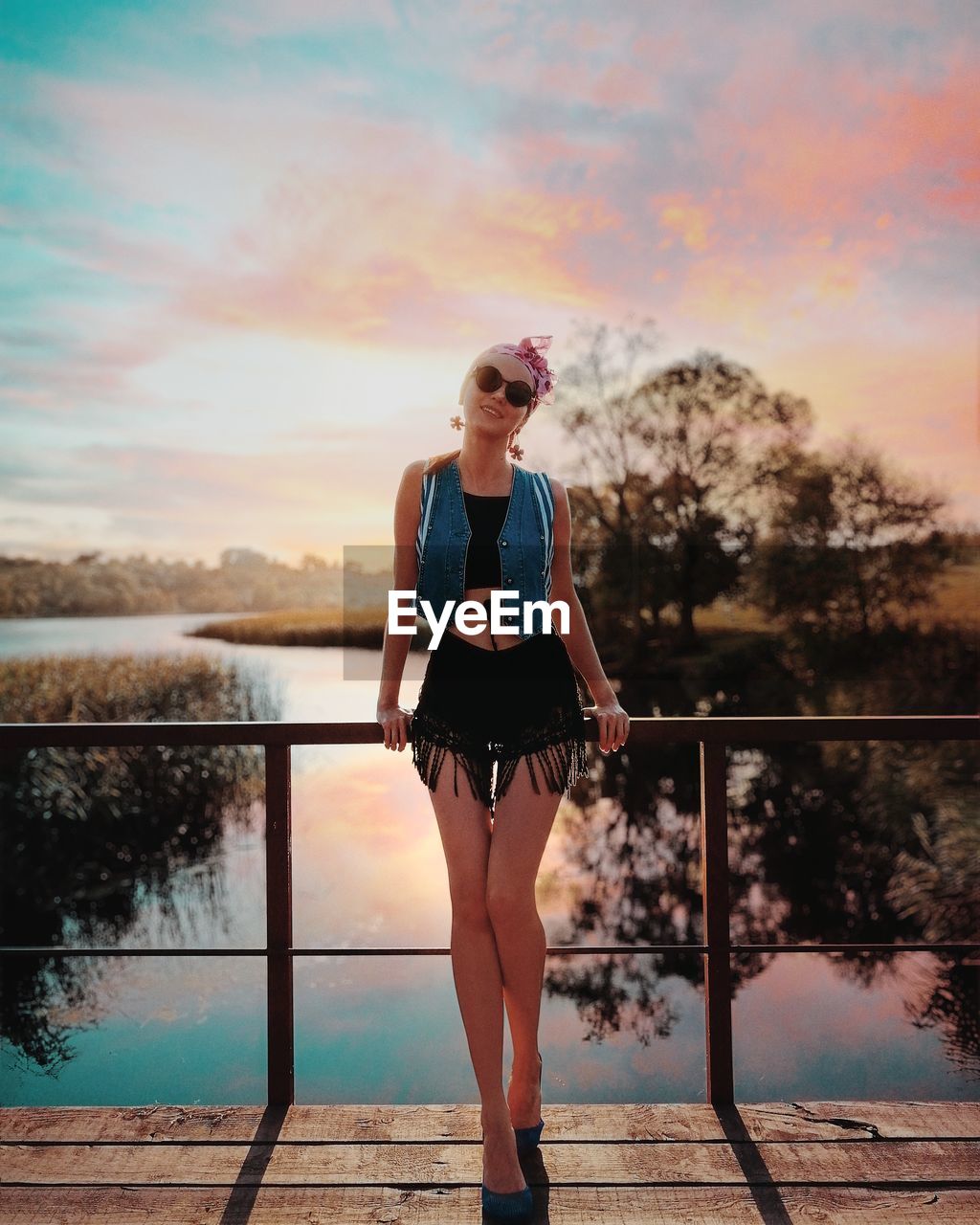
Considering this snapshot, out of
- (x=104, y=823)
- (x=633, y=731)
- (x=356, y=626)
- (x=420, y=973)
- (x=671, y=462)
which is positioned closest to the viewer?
(x=633, y=731)

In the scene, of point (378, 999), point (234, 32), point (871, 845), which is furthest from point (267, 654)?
point (871, 845)

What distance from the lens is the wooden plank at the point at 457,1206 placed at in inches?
68.1

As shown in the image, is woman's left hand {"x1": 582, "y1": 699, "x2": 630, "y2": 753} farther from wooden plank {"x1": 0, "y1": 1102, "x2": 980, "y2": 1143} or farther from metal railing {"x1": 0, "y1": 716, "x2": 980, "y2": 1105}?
wooden plank {"x1": 0, "y1": 1102, "x2": 980, "y2": 1143}

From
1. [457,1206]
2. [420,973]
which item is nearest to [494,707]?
[457,1206]

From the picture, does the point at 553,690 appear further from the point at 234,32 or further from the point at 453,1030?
the point at 234,32

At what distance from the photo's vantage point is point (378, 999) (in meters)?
11.1

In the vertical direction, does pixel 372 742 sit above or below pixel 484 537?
below

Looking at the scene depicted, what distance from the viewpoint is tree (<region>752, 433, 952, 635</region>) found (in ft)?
45.7

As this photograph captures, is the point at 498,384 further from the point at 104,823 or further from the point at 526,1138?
the point at 104,823

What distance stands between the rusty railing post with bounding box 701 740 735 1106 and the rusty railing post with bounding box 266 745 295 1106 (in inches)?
40.1

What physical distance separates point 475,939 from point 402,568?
2.58ft

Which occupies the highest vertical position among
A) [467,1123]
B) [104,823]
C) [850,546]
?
[850,546]

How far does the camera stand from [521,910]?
1812 mm

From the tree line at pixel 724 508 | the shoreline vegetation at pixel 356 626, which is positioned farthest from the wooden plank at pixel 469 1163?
the tree line at pixel 724 508
